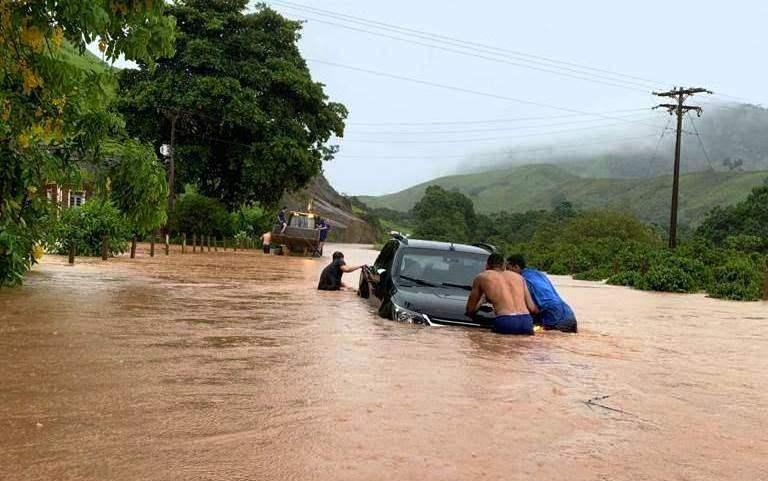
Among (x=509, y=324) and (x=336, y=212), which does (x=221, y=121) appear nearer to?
(x=509, y=324)

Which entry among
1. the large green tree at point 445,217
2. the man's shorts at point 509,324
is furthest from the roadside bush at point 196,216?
the large green tree at point 445,217

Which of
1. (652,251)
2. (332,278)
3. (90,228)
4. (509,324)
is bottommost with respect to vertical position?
(509,324)

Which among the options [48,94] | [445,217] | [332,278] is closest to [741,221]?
[445,217]

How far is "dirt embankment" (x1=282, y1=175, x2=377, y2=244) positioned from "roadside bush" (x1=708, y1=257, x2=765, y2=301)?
229 ft

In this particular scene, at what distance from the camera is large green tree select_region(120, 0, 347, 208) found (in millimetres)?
39844

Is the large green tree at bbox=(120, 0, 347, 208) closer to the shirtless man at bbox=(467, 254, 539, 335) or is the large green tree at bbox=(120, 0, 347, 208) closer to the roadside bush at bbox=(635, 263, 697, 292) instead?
the roadside bush at bbox=(635, 263, 697, 292)

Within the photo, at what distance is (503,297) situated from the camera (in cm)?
1018

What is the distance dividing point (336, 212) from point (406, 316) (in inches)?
3847

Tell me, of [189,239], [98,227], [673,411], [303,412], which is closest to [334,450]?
[303,412]

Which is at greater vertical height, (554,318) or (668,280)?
(668,280)

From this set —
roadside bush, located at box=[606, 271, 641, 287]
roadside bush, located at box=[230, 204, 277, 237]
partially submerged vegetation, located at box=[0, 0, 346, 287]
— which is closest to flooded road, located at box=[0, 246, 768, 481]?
partially submerged vegetation, located at box=[0, 0, 346, 287]

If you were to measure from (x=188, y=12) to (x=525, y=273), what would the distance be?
34.4m

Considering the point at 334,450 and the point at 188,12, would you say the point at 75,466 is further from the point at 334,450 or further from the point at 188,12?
the point at 188,12

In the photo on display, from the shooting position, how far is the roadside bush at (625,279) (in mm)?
29844
